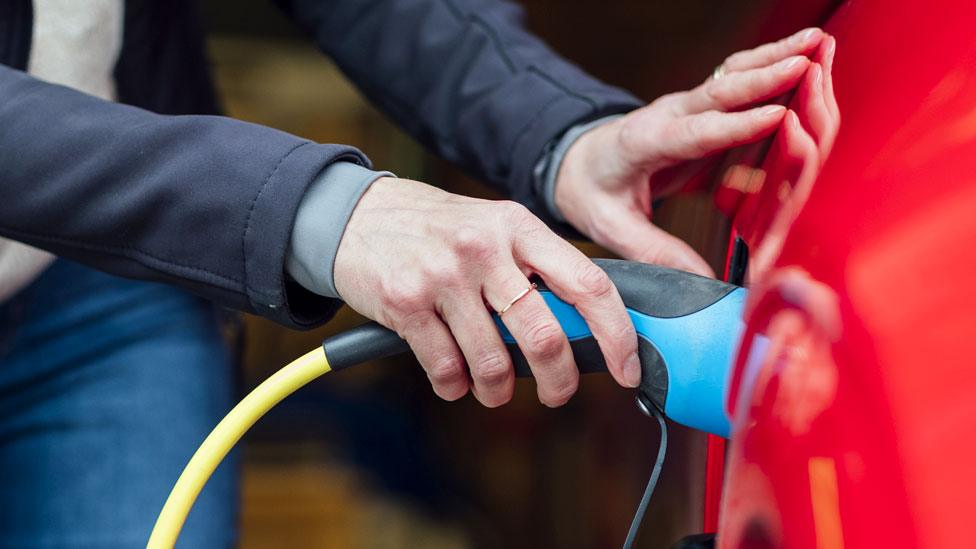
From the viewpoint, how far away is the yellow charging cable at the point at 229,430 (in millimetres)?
693

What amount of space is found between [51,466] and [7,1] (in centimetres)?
46

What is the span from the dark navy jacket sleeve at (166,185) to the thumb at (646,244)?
0.98ft

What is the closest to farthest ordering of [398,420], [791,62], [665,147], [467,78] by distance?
[791,62]
[665,147]
[467,78]
[398,420]

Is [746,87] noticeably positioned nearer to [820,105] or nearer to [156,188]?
[820,105]

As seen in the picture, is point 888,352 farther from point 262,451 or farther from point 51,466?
point 262,451

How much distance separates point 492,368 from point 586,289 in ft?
0.27

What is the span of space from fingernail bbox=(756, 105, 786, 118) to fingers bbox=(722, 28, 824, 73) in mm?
47

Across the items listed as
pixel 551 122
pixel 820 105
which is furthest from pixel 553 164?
pixel 820 105

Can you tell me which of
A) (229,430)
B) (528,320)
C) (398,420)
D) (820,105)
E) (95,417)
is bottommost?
(398,420)

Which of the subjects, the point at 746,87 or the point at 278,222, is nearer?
the point at 278,222

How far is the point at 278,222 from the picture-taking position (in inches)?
26.2

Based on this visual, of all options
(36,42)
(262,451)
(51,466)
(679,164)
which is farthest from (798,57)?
(262,451)

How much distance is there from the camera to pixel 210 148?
699 mm

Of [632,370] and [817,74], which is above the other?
[817,74]
